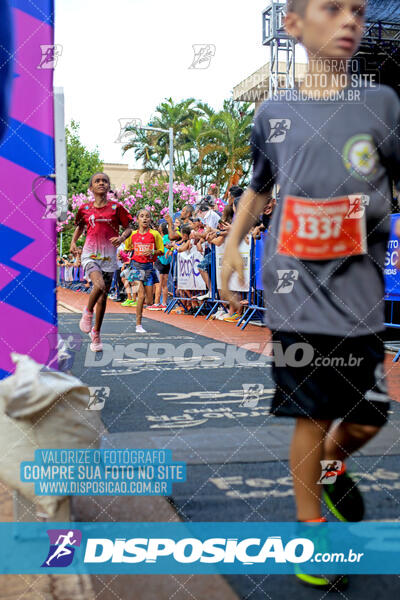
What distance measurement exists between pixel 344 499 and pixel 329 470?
20 centimetres

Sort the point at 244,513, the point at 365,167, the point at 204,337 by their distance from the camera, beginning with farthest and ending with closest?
the point at 204,337, the point at 244,513, the point at 365,167

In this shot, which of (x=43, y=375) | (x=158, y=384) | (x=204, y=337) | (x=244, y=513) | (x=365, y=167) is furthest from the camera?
(x=204, y=337)

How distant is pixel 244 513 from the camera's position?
2.72 m

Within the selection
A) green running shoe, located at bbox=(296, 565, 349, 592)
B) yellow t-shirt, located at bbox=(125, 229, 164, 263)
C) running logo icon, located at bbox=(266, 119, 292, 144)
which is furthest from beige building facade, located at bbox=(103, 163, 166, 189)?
green running shoe, located at bbox=(296, 565, 349, 592)

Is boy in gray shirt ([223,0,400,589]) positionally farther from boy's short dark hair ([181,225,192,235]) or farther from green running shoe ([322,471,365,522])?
boy's short dark hair ([181,225,192,235])

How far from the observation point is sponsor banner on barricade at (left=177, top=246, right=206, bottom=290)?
13117mm

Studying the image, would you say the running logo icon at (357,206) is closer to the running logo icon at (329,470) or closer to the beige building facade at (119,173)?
the running logo icon at (329,470)

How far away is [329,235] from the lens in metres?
2.16

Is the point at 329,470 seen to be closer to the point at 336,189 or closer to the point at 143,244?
the point at 336,189

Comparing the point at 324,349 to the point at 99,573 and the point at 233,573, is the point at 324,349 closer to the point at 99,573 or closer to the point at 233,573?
the point at 233,573

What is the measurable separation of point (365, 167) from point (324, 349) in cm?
55

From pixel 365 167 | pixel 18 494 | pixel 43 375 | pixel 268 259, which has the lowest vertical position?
pixel 18 494

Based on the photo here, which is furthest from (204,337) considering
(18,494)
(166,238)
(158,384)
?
(18,494)

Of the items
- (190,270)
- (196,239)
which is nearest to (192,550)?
(196,239)
